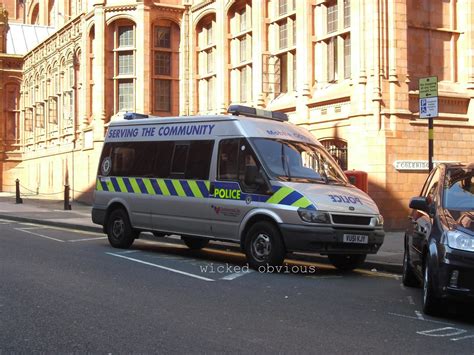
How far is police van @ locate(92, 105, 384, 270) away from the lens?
9.82 metres

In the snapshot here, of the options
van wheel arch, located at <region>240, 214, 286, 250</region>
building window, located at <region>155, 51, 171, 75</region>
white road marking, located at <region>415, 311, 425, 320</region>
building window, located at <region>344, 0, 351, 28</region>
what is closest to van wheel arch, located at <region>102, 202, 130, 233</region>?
van wheel arch, located at <region>240, 214, 286, 250</region>

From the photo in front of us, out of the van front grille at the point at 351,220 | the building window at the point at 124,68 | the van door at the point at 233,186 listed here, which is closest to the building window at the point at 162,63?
the building window at the point at 124,68

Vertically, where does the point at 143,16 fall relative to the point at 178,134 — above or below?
above

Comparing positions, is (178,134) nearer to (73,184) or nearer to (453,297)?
(453,297)

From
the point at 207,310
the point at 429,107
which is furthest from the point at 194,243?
the point at 207,310

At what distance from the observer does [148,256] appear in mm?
11969

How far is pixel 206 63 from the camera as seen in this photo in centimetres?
2638

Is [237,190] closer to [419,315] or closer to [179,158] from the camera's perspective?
[179,158]

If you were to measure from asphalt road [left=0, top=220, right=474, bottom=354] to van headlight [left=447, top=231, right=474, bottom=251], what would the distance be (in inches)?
33.9

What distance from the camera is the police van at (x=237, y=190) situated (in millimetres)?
9820

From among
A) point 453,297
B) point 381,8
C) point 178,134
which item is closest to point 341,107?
point 381,8

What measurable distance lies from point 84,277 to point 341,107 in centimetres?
1071

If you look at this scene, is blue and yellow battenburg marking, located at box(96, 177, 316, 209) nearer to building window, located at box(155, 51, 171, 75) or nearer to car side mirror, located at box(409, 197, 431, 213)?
car side mirror, located at box(409, 197, 431, 213)

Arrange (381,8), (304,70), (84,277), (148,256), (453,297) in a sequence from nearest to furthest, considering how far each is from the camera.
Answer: (453,297) → (84,277) → (148,256) → (381,8) → (304,70)
